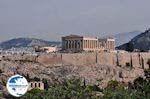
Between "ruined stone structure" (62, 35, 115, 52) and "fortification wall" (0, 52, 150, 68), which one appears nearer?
"fortification wall" (0, 52, 150, 68)

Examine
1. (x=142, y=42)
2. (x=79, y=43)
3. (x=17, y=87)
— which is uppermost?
(x=142, y=42)

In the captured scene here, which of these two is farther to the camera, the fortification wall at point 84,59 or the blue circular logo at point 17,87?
the fortification wall at point 84,59

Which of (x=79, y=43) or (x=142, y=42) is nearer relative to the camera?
(x=79, y=43)

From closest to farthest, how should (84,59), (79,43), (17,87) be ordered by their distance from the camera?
(17,87) → (84,59) → (79,43)

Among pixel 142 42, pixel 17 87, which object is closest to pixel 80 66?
pixel 17 87

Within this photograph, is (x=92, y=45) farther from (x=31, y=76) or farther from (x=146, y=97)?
(x=146, y=97)

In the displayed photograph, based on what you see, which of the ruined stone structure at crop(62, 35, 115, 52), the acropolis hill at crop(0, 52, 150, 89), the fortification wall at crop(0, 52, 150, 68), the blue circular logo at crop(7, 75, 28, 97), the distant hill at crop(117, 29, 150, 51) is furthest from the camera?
the distant hill at crop(117, 29, 150, 51)

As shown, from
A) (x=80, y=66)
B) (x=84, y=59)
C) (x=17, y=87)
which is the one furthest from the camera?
(x=84, y=59)

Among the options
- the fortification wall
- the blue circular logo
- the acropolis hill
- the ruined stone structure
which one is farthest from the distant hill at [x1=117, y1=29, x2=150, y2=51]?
the blue circular logo

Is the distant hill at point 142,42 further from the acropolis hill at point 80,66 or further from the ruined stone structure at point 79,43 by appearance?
the acropolis hill at point 80,66

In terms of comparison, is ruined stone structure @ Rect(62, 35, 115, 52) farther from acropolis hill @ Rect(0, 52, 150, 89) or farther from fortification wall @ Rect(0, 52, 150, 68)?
fortification wall @ Rect(0, 52, 150, 68)

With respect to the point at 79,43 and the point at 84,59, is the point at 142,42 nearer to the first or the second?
the point at 79,43

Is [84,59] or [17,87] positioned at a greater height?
[84,59]

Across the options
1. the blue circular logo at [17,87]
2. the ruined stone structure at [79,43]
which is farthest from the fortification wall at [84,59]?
the blue circular logo at [17,87]
